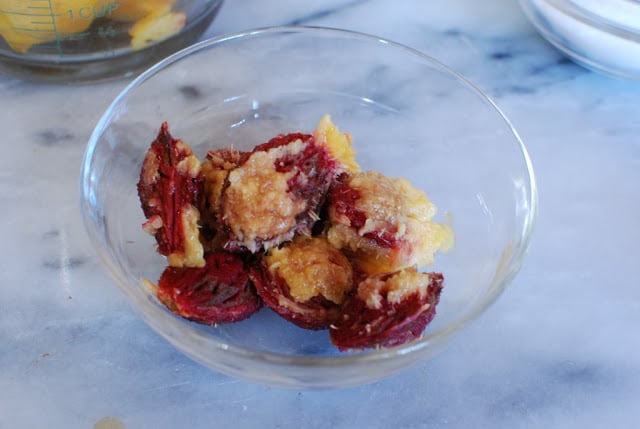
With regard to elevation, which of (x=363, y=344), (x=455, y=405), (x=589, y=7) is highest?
(x=589, y=7)

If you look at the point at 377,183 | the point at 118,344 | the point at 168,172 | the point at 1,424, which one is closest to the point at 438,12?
the point at 377,183

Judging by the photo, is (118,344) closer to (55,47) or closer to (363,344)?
(363,344)

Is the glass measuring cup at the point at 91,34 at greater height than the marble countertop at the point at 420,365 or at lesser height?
greater

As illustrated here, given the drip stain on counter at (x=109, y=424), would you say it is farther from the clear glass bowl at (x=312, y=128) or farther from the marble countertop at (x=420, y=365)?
the clear glass bowl at (x=312, y=128)

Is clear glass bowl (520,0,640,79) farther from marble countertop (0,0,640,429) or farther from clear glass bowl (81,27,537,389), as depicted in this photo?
clear glass bowl (81,27,537,389)

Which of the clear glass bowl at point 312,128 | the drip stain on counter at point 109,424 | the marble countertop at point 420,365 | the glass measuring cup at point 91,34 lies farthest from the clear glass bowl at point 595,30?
the drip stain on counter at point 109,424

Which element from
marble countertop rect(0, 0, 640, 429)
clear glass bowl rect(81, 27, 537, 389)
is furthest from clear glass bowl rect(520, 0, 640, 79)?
clear glass bowl rect(81, 27, 537, 389)

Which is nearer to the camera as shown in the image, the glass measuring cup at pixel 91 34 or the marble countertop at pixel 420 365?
the marble countertop at pixel 420 365
